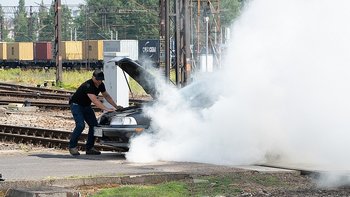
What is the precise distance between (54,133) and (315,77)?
9.92 metres

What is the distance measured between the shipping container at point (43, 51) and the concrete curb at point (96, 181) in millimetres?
81683

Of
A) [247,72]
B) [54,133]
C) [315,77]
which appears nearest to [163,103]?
[247,72]

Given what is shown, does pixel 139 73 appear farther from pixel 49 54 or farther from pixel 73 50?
pixel 49 54

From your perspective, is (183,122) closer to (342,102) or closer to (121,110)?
(121,110)

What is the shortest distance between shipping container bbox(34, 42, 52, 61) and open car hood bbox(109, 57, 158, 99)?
76805 millimetres

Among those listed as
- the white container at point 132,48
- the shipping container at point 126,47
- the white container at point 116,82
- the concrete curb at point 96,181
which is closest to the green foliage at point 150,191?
the concrete curb at point 96,181

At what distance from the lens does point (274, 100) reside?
14.5 m

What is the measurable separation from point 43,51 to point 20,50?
298 cm

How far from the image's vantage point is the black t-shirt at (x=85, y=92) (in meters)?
16.5

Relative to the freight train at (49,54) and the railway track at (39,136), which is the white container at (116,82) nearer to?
the railway track at (39,136)

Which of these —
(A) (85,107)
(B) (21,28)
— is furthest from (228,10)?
(B) (21,28)

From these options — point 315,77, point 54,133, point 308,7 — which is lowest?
point 54,133

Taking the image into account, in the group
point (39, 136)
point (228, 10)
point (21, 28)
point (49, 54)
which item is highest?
point (21, 28)

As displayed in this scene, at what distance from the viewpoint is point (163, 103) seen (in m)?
15.9
